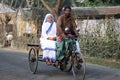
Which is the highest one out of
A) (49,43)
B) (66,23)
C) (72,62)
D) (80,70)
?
(66,23)

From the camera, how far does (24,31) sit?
77.7 feet

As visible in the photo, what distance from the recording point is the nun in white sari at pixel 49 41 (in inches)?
404

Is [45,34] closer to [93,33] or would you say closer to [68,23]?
[68,23]

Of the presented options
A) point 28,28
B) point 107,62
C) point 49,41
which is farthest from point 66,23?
point 28,28

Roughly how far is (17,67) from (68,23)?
10.4 feet

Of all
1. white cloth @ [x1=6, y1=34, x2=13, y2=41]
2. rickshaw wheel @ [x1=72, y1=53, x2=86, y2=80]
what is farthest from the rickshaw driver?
white cloth @ [x1=6, y1=34, x2=13, y2=41]

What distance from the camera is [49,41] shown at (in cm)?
1041

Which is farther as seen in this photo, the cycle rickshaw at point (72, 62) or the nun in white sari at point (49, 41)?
the nun in white sari at point (49, 41)

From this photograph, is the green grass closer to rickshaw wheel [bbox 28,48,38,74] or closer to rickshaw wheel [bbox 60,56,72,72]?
rickshaw wheel [bbox 60,56,72,72]

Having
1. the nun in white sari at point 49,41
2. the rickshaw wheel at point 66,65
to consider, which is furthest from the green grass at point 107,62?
the nun in white sari at point 49,41

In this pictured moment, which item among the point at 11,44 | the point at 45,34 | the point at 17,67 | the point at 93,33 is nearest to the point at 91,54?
the point at 93,33

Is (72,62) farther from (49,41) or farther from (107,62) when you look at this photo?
(107,62)

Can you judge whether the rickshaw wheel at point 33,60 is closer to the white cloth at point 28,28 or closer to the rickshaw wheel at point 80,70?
the rickshaw wheel at point 80,70

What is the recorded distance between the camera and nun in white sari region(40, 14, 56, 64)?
10258mm
